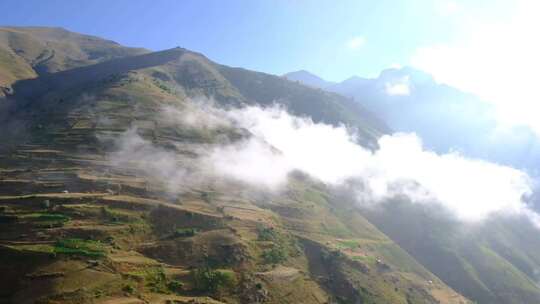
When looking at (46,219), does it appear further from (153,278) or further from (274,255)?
(274,255)

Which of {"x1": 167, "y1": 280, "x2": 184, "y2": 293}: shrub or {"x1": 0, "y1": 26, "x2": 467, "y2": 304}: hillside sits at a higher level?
{"x1": 0, "y1": 26, "x2": 467, "y2": 304}: hillside

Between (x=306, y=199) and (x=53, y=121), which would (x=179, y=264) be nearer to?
(x=306, y=199)

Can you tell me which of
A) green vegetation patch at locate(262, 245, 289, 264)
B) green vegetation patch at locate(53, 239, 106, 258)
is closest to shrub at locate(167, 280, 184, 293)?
green vegetation patch at locate(53, 239, 106, 258)

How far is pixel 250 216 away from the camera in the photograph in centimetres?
10556

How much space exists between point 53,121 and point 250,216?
7448 centimetres

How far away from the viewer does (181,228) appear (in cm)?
8969

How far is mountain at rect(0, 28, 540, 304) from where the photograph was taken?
6988 cm

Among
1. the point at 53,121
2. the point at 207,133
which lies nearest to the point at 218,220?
the point at 207,133

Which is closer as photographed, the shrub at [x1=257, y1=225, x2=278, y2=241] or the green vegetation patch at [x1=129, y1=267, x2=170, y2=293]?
the green vegetation patch at [x1=129, y1=267, x2=170, y2=293]

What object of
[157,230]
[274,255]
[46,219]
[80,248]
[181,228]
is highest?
[46,219]

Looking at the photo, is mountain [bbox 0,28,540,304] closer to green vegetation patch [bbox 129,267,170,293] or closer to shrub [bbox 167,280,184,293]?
green vegetation patch [bbox 129,267,170,293]

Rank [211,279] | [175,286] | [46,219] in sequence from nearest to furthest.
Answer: [175,286], [211,279], [46,219]

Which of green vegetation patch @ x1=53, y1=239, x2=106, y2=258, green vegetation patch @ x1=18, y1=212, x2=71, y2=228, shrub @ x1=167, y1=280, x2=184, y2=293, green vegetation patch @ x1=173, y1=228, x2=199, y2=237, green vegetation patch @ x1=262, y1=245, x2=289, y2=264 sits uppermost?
green vegetation patch @ x1=18, y1=212, x2=71, y2=228

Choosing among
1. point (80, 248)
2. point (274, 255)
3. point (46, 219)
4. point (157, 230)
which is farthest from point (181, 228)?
point (46, 219)
